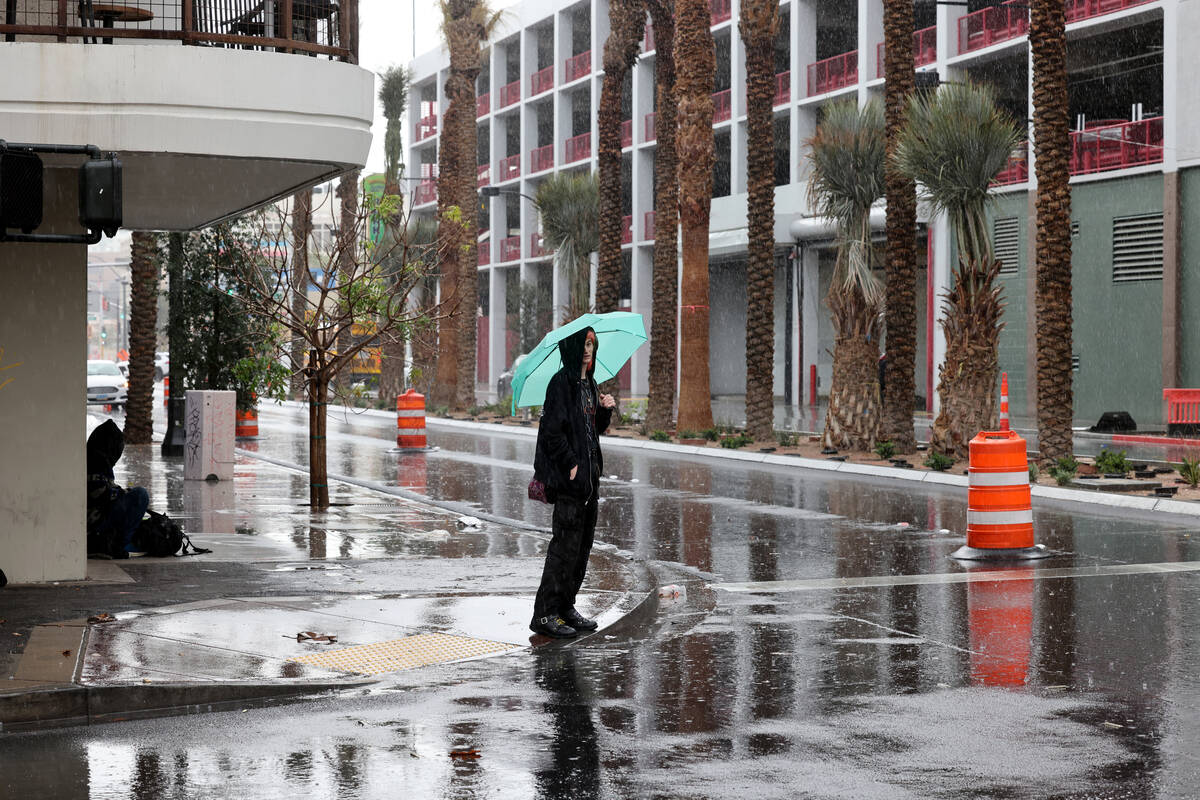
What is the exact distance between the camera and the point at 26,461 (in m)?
11.0

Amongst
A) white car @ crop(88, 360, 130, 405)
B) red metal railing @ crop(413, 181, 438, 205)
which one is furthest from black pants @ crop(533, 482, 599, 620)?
red metal railing @ crop(413, 181, 438, 205)

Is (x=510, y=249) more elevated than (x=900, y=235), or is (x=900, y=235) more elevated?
(x=510, y=249)

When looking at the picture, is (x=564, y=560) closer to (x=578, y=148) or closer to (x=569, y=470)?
(x=569, y=470)

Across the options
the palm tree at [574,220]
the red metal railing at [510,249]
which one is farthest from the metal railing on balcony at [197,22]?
the red metal railing at [510,249]

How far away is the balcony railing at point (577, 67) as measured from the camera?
62344mm

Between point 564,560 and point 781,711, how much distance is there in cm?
242

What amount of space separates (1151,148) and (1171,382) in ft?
18.0

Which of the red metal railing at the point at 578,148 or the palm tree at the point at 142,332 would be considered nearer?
the palm tree at the point at 142,332

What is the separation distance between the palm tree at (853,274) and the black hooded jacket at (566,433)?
16.7 meters

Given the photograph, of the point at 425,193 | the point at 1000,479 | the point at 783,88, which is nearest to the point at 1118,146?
the point at 783,88

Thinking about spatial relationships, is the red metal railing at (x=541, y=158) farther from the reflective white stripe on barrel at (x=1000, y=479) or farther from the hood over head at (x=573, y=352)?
the hood over head at (x=573, y=352)

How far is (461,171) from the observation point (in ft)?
136

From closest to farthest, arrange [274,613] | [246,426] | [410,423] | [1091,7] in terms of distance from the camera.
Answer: [274,613]
[410,423]
[246,426]
[1091,7]

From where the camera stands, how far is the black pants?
9.45 meters
